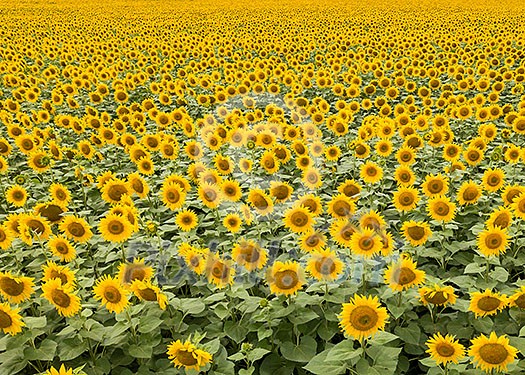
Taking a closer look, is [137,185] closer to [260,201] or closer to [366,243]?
[260,201]

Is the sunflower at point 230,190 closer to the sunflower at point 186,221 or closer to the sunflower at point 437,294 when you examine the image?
the sunflower at point 186,221

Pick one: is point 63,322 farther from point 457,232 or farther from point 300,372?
point 457,232

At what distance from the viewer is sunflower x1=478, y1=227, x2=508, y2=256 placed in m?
3.68

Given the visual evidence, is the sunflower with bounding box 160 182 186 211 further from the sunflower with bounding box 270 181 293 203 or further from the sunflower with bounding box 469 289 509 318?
the sunflower with bounding box 469 289 509 318

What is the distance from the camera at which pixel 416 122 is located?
698 cm

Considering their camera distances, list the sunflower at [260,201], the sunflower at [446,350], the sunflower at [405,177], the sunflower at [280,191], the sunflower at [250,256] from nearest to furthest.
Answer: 1. the sunflower at [446,350]
2. the sunflower at [250,256]
3. the sunflower at [260,201]
4. the sunflower at [280,191]
5. the sunflower at [405,177]

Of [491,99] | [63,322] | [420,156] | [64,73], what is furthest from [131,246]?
[64,73]

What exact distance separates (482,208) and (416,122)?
2.25 meters

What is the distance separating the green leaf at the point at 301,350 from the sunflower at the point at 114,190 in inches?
89.4

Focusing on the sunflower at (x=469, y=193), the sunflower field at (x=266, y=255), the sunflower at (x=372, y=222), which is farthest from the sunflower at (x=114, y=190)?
the sunflower at (x=469, y=193)

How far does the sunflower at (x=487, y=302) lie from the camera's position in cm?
302

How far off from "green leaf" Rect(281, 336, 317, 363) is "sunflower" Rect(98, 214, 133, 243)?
1.62 meters

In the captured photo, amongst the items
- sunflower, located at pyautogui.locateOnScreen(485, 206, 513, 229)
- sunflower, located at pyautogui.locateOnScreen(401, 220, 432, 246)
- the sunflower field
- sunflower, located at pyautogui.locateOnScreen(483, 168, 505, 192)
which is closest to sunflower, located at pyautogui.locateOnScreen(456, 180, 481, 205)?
the sunflower field

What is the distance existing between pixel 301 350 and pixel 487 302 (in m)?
1.33
